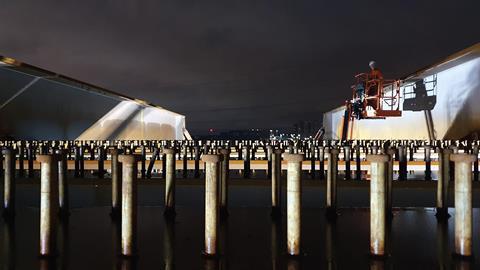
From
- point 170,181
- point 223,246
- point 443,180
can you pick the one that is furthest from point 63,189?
point 443,180

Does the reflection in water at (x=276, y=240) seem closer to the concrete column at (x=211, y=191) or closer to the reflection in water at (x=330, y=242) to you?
the reflection in water at (x=330, y=242)

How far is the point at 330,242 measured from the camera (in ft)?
17.5

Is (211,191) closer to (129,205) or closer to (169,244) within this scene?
(129,205)

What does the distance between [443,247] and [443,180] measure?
5.02 feet

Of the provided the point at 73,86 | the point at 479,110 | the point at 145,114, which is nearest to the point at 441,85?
the point at 479,110

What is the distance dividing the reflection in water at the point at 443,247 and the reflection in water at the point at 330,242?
3.85 feet

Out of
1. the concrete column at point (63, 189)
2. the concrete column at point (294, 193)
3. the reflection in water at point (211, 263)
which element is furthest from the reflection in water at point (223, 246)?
the concrete column at point (63, 189)

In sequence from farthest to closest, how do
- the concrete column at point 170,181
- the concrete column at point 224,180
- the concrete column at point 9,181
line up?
the concrete column at point 224,180
the concrete column at point 170,181
the concrete column at point 9,181

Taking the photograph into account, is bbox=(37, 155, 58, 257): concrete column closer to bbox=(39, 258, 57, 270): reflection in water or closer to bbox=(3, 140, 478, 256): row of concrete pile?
bbox=(3, 140, 478, 256): row of concrete pile

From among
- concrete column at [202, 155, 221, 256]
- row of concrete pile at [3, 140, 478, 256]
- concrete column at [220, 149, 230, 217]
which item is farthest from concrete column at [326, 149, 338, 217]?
concrete column at [202, 155, 221, 256]

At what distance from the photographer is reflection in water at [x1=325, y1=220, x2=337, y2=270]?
14.8ft

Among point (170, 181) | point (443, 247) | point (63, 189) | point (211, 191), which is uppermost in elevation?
point (211, 191)

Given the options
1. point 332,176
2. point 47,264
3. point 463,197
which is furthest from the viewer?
point 332,176

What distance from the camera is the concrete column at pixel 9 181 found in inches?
239
